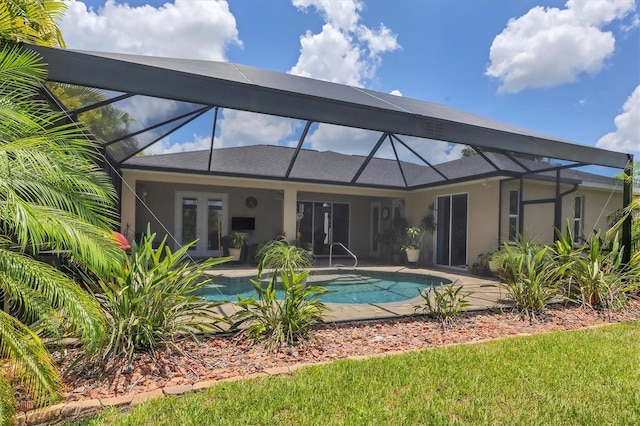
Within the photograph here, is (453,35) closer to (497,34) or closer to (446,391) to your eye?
(497,34)

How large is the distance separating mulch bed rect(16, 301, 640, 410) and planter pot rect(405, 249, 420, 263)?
24.0 ft

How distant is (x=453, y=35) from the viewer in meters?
11.8

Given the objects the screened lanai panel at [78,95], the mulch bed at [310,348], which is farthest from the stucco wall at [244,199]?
the mulch bed at [310,348]

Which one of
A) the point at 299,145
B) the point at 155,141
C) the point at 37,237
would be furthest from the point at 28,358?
the point at 299,145

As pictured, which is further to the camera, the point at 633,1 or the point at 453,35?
the point at 453,35

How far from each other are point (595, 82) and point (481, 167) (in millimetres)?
8184

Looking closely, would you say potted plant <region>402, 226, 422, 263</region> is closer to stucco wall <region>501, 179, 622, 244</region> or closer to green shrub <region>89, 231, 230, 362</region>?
stucco wall <region>501, 179, 622, 244</region>

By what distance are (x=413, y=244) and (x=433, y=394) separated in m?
11.4

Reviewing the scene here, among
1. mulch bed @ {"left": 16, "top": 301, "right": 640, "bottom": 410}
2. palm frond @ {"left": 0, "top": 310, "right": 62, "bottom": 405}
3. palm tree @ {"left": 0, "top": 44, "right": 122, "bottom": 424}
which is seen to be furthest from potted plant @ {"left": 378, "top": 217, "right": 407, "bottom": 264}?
palm frond @ {"left": 0, "top": 310, "right": 62, "bottom": 405}

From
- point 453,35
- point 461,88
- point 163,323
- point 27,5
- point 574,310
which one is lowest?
point 574,310

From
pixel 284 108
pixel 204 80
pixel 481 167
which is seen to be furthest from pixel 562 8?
pixel 204 80

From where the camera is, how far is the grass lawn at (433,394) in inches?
105

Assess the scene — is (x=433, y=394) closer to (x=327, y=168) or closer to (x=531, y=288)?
(x=531, y=288)

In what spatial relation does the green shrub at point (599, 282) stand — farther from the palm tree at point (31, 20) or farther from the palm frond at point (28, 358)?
the palm tree at point (31, 20)
